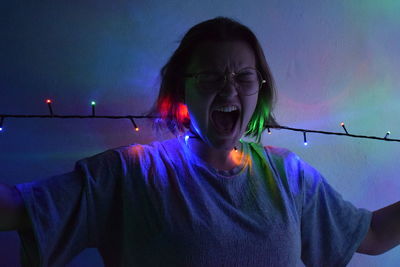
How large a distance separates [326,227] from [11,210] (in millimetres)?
722

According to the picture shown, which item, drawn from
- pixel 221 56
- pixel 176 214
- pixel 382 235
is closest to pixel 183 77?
pixel 221 56

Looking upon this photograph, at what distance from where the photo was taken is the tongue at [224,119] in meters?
0.84

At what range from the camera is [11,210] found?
2.12 ft

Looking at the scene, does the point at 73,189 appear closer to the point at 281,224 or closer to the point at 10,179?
the point at 10,179

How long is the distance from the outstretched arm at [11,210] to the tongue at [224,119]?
1.42ft

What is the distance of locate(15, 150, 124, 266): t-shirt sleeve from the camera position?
2.20 ft

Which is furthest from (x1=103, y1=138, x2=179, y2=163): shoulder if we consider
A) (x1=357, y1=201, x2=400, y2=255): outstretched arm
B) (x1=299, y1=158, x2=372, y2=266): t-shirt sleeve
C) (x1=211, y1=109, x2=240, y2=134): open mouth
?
(x1=357, y1=201, x2=400, y2=255): outstretched arm

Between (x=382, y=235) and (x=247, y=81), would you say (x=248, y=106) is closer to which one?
(x=247, y=81)

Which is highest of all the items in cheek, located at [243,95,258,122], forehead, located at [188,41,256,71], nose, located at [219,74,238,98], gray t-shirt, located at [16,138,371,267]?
forehead, located at [188,41,256,71]

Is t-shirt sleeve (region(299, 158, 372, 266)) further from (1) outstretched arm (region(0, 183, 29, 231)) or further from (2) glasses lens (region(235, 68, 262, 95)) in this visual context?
(1) outstretched arm (region(0, 183, 29, 231))

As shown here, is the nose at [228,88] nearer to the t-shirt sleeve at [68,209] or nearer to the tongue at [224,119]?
the tongue at [224,119]

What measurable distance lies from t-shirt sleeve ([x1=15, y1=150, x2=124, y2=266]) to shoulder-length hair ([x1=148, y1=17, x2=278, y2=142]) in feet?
0.62

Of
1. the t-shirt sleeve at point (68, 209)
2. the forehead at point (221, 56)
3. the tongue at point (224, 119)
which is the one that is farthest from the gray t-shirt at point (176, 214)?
the forehead at point (221, 56)

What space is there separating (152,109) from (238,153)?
254 millimetres
